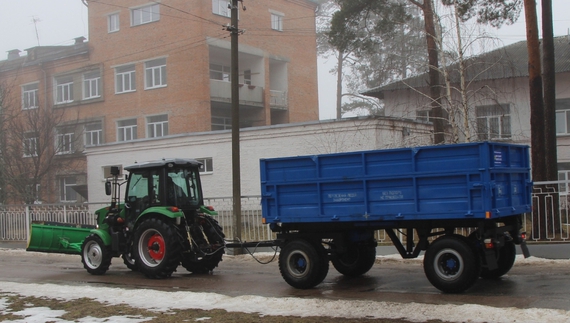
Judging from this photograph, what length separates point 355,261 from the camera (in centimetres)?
1305

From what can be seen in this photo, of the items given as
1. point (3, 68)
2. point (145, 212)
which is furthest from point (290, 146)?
point (3, 68)

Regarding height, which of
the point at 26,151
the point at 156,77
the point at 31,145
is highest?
the point at 156,77

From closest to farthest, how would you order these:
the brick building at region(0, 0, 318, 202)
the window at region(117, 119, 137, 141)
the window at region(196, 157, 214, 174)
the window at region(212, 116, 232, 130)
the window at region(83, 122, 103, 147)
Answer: the window at region(196, 157, 214, 174), the brick building at region(0, 0, 318, 202), the window at region(117, 119, 137, 141), the window at region(212, 116, 232, 130), the window at region(83, 122, 103, 147)

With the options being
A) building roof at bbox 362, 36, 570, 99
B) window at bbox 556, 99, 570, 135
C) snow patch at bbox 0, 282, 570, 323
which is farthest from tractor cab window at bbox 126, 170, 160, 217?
window at bbox 556, 99, 570, 135

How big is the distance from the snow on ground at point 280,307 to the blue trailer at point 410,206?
1.49 m

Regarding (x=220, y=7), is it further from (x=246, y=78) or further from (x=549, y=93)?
(x=549, y=93)

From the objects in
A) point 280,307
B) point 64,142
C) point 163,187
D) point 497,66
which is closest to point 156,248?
point 163,187

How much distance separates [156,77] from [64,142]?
275 inches

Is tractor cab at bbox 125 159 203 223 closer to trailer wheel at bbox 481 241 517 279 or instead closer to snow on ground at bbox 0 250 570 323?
snow on ground at bbox 0 250 570 323

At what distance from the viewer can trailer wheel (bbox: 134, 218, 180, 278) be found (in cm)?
1355

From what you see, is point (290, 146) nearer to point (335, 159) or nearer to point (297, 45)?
point (335, 159)

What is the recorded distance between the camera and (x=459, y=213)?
10.2 meters

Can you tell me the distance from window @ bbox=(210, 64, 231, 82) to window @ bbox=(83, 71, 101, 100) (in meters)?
7.31

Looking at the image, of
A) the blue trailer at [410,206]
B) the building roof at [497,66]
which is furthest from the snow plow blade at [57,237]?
the building roof at [497,66]
